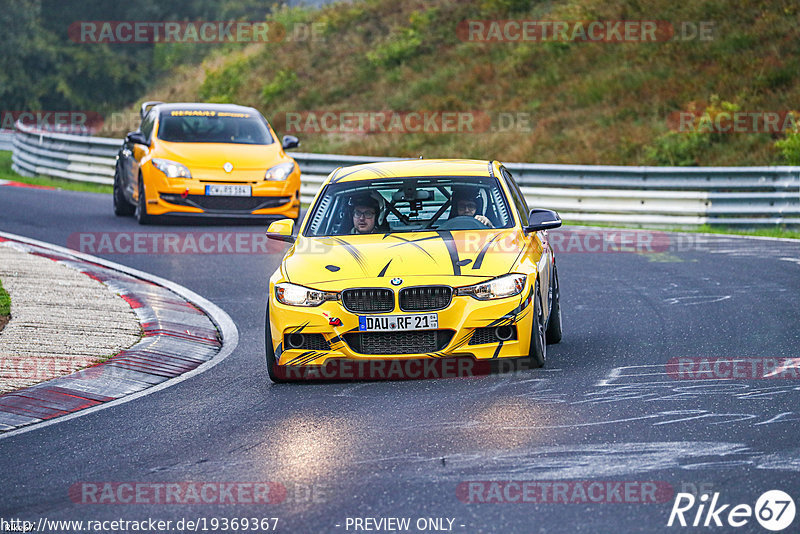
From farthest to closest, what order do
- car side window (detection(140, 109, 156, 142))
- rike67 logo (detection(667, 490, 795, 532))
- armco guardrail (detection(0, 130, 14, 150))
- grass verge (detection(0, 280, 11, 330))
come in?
1. armco guardrail (detection(0, 130, 14, 150))
2. car side window (detection(140, 109, 156, 142))
3. grass verge (detection(0, 280, 11, 330))
4. rike67 logo (detection(667, 490, 795, 532))

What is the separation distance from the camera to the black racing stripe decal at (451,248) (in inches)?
341

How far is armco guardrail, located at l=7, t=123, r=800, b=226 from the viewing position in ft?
64.9

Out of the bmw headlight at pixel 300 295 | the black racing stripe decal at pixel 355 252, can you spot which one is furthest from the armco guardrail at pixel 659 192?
the bmw headlight at pixel 300 295

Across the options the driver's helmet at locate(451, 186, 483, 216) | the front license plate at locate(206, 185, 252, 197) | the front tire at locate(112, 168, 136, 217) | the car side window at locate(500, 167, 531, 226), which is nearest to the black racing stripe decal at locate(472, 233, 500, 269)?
the driver's helmet at locate(451, 186, 483, 216)

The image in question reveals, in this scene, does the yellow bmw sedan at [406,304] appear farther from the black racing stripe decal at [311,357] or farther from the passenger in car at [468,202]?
the passenger in car at [468,202]

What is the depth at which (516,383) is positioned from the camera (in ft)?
27.6

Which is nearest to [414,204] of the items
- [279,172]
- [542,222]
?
[542,222]

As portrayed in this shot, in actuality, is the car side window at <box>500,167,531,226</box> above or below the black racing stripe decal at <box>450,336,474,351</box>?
above

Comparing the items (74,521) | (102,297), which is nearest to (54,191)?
(102,297)

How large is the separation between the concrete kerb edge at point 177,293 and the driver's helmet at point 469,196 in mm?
2174

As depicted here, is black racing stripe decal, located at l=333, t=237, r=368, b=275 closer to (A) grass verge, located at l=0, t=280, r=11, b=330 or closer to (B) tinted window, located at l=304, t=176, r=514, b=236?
(B) tinted window, located at l=304, t=176, r=514, b=236

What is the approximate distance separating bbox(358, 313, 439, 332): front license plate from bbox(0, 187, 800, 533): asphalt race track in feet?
1.28

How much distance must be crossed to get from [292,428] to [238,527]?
1.93 m

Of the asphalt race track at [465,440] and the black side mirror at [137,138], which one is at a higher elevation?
the black side mirror at [137,138]
